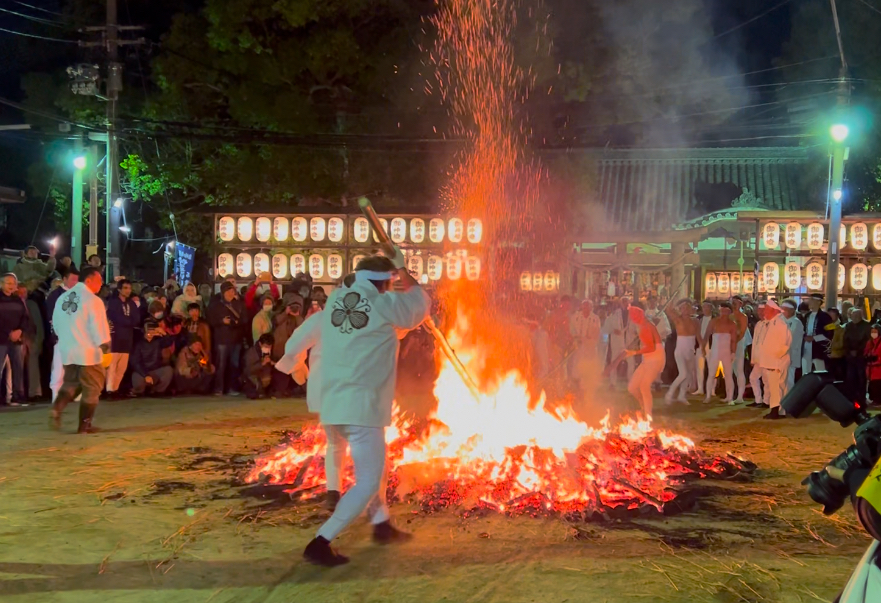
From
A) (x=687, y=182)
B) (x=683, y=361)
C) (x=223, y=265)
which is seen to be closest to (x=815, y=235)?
(x=683, y=361)

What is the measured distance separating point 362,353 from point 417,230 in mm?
15643

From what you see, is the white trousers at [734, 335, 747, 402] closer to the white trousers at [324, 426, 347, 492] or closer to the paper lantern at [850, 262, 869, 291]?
the paper lantern at [850, 262, 869, 291]

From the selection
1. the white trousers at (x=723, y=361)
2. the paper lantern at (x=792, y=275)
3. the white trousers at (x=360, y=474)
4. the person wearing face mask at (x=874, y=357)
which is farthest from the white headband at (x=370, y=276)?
the paper lantern at (x=792, y=275)

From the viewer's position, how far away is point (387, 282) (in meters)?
5.62

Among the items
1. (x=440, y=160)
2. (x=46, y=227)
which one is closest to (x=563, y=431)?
(x=440, y=160)

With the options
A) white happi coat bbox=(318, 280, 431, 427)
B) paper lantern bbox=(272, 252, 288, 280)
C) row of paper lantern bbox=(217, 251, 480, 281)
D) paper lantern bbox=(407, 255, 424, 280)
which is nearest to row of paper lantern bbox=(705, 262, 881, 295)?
row of paper lantern bbox=(217, 251, 480, 281)

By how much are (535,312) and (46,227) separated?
2061 cm

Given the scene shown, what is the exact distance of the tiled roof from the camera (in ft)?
88.0

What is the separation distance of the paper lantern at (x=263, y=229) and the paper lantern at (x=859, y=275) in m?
14.8

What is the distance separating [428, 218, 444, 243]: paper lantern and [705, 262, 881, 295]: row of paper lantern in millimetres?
7877

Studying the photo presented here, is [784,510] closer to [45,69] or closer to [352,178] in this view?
[352,178]

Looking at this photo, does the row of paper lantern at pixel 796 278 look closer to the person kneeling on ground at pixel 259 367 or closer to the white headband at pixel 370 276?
the person kneeling on ground at pixel 259 367

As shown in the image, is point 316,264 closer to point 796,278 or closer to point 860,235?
point 796,278

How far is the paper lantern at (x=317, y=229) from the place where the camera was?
2061 centimetres
